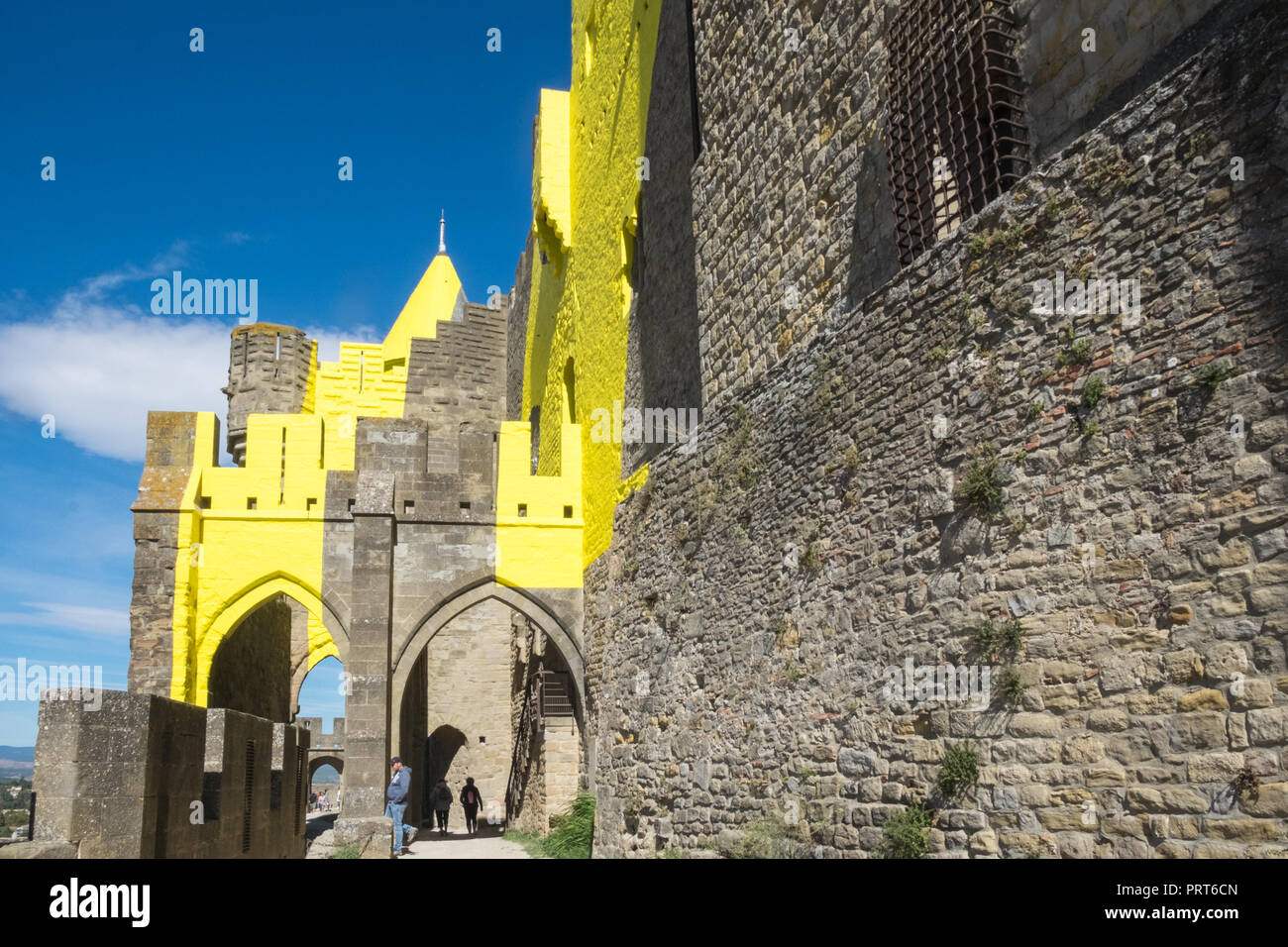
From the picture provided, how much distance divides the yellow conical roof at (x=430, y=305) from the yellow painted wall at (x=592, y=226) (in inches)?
324

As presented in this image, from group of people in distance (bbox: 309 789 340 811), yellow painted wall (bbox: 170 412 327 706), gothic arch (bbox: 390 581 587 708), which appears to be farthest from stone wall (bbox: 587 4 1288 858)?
group of people in distance (bbox: 309 789 340 811)

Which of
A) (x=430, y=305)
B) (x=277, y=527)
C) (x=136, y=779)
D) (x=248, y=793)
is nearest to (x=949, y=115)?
(x=136, y=779)

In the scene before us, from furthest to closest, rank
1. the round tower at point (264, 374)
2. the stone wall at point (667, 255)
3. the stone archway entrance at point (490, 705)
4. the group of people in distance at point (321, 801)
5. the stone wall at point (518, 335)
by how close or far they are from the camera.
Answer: the group of people in distance at point (321, 801) < the stone wall at point (518, 335) < the round tower at point (264, 374) < the stone archway entrance at point (490, 705) < the stone wall at point (667, 255)

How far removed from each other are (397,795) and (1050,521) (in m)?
9.45

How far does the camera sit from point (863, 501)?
22.1ft

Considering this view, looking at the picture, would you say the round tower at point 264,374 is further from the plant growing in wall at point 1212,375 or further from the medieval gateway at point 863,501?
the plant growing in wall at point 1212,375

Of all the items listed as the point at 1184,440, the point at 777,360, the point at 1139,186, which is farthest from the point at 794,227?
the point at 1184,440

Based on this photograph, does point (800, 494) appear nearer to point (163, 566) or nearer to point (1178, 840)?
point (1178, 840)

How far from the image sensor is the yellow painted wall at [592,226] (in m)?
13.1

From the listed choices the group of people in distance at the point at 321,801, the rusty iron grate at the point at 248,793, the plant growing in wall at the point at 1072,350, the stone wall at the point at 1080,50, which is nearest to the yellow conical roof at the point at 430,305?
the group of people in distance at the point at 321,801

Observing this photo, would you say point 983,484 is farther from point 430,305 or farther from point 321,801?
point 321,801

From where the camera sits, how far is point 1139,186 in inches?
190
